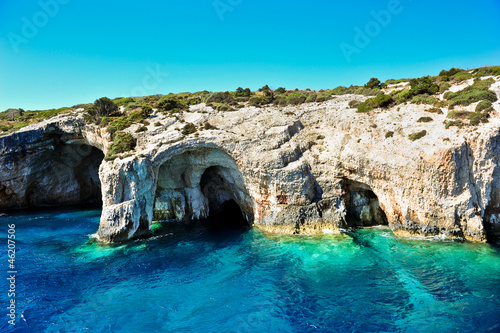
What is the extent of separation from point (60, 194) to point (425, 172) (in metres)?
50.2

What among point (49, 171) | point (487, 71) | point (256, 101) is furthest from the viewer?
point (49, 171)

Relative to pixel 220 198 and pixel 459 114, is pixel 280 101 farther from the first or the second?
pixel 459 114

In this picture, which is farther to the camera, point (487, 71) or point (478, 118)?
point (487, 71)

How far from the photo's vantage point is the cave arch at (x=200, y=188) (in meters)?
29.8

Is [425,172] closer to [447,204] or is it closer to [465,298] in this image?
[447,204]

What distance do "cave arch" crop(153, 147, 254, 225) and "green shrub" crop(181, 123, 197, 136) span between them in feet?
6.93

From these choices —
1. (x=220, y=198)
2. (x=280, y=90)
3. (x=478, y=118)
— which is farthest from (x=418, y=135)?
(x=280, y=90)

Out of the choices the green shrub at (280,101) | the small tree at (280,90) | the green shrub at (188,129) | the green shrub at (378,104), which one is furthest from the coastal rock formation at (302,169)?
the small tree at (280,90)

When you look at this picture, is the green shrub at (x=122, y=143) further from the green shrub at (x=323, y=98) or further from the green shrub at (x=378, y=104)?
the green shrub at (x=378, y=104)

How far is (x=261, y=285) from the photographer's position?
57.4ft

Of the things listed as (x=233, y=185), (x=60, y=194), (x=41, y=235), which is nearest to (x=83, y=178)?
(x=60, y=194)

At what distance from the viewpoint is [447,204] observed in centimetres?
2133

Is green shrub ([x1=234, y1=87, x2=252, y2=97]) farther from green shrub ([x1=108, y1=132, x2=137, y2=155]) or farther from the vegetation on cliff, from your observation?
green shrub ([x1=108, y1=132, x2=137, y2=155])

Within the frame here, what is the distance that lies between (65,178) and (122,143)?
21.8 metres
